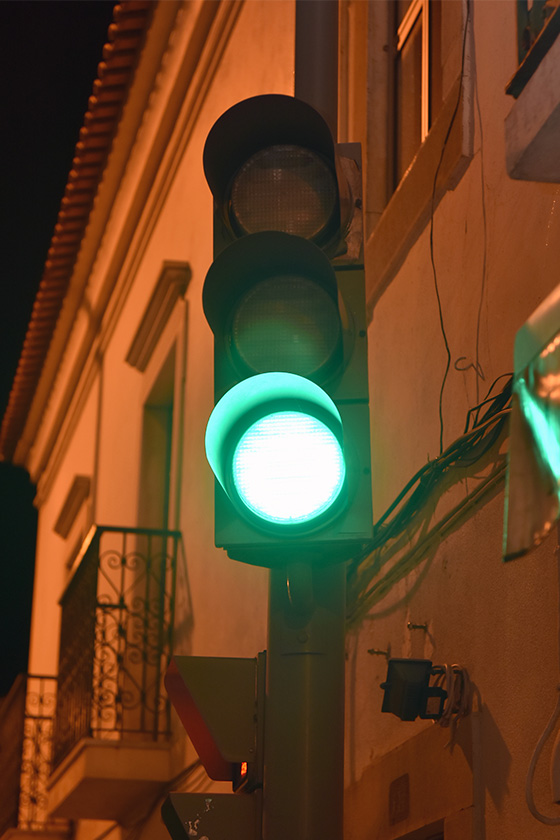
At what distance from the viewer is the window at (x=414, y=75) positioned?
6.79 metres

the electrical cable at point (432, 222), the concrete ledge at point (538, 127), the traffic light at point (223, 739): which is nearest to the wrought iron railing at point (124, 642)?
the electrical cable at point (432, 222)

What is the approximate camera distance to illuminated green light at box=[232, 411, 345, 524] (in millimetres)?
3293

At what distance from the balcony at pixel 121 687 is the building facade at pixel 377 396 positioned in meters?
0.04

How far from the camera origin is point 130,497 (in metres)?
12.6

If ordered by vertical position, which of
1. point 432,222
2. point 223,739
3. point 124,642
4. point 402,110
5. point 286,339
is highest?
point 402,110

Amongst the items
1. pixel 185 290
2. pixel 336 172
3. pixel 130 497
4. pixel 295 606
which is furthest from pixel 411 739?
pixel 130 497

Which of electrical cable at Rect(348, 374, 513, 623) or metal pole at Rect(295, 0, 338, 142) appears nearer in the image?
metal pole at Rect(295, 0, 338, 142)

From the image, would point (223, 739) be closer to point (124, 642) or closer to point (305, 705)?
point (305, 705)

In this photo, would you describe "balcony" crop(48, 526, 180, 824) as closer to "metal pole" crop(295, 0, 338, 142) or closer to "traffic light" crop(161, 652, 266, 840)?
"traffic light" crop(161, 652, 266, 840)

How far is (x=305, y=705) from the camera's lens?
128 inches

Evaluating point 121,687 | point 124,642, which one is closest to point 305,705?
point 121,687

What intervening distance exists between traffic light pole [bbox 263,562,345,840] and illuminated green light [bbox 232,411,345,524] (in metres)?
0.17

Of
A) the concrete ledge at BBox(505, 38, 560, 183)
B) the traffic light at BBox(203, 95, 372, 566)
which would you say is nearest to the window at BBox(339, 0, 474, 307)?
the concrete ledge at BBox(505, 38, 560, 183)

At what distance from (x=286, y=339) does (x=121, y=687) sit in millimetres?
7942
